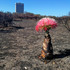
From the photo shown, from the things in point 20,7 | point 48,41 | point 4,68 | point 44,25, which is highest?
point 20,7

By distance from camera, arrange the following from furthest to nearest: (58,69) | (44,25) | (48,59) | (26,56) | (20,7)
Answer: (20,7) → (26,56) → (48,59) → (44,25) → (58,69)

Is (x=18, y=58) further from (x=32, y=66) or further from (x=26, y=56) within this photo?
(x=32, y=66)

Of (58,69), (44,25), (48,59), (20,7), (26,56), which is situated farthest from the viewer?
(20,7)

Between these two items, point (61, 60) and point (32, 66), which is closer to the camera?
point (32, 66)

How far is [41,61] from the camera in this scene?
359cm

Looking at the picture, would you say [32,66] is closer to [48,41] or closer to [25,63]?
[25,63]

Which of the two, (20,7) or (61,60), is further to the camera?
(20,7)

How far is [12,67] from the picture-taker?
10.6 ft

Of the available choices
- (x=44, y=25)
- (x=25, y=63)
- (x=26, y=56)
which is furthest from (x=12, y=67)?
(x=44, y=25)

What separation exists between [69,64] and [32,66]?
3.97ft

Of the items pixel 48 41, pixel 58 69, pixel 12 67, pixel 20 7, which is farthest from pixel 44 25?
pixel 20 7

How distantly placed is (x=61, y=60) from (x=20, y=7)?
79.2m

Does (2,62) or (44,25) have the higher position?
(44,25)

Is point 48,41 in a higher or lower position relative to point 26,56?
higher
